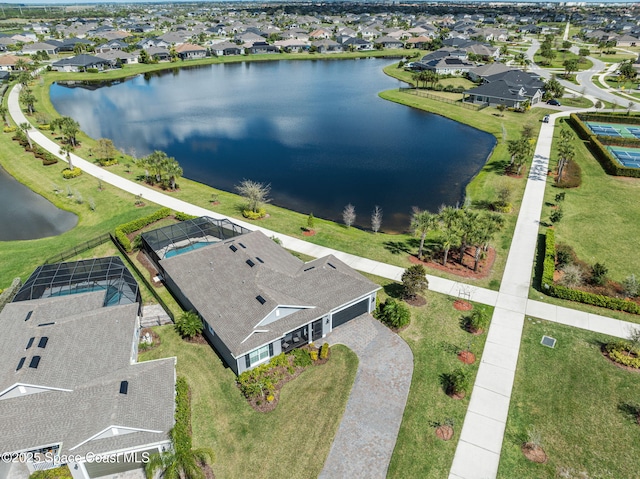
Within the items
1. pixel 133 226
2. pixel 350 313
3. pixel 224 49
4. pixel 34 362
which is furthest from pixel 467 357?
pixel 224 49

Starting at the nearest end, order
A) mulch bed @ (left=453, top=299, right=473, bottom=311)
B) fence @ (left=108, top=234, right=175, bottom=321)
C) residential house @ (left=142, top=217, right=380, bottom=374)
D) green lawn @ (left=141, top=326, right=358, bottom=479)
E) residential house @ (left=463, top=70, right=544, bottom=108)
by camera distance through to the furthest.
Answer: green lawn @ (left=141, top=326, right=358, bottom=479), residential house @ (left=142, top=217, right=380, bottom=374), fence @ (left=108, top=234, right=175, bottom=321), mulch bed @ (left=453, top=299, right=473, bottom=311), residential house @ (left=463, top=70, right=544, bottom=108)

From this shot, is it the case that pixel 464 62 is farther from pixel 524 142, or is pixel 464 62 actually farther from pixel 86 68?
pixel 86 68

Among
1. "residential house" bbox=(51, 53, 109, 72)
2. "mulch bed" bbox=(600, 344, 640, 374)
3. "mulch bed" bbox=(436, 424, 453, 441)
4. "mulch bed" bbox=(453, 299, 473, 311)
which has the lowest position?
"mulch bed" bbox=(436, 424, 453, 441)

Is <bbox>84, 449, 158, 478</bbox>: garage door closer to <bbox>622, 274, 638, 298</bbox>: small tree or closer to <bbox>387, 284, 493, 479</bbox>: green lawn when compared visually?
<bbox>387, 284, 493, 479</bbox>: green lawn

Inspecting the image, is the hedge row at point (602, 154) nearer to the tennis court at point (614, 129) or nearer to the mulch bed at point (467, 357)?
the tennis court at point (614, 129)

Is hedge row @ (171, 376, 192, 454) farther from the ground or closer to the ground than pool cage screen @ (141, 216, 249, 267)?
closer to the ground

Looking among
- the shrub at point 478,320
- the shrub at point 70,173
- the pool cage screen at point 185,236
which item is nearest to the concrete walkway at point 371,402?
the shrub at point 478,320

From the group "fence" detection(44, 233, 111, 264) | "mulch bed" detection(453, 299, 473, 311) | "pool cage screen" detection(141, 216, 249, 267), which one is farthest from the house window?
"fence" detection(44, 233, 111, 264)

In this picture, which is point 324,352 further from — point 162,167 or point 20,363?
point 162,167
